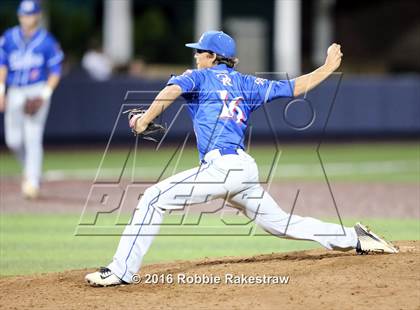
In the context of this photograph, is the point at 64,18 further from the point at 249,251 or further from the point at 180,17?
the point at 249,251

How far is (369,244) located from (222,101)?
5.72ft

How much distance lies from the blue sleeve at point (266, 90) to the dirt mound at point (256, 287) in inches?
54.2

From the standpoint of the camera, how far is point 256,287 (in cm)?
703

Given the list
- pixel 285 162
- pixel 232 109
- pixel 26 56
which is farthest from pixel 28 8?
pixel 285 162

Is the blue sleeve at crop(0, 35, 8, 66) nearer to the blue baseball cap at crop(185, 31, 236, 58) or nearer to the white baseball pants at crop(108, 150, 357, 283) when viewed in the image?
the blue baseball cap at crop(185, 31, 236, 58)

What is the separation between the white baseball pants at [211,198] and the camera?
704 cm

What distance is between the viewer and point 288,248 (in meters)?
9.76

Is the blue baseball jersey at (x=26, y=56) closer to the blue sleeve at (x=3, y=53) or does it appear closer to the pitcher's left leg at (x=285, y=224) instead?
the blue sleeve at (x=3, y=53)

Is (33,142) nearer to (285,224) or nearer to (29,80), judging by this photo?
(29,80)

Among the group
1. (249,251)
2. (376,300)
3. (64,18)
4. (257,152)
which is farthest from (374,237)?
(64,18)

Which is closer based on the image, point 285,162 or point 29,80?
point 29,80

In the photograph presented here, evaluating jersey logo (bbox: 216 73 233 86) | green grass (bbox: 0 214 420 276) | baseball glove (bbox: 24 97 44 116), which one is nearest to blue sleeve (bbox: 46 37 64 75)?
baseball glove (bbox: 24 97 44 116)

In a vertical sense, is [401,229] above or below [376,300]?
below

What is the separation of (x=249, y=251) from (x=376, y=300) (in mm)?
3150
